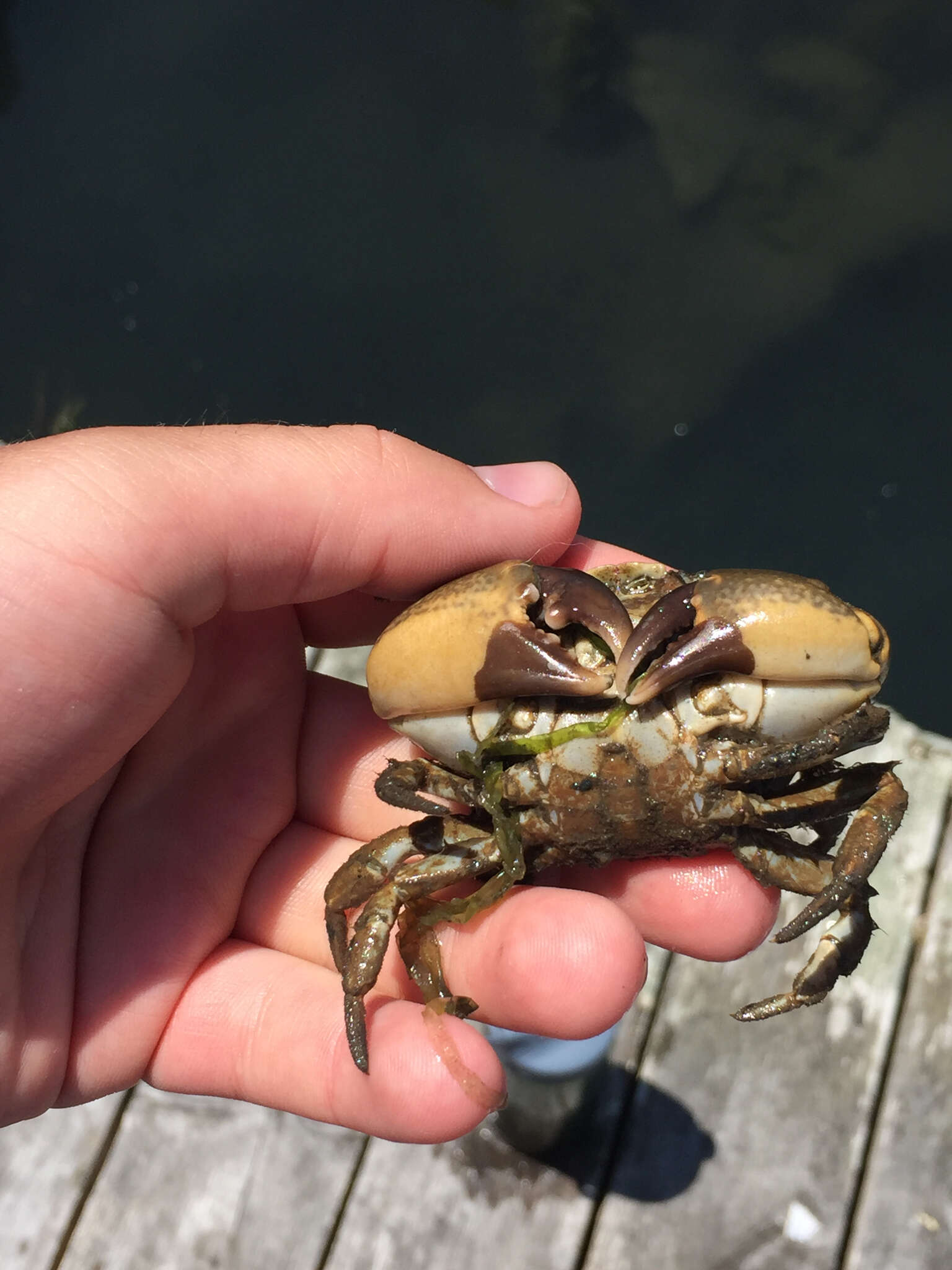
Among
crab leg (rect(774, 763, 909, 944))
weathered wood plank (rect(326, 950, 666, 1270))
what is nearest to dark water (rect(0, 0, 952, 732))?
weathered wood plank (rect(326, 950, 666, 1270))

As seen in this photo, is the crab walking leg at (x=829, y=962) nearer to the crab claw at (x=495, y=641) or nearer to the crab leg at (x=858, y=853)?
the crab leg at (x=858, y=853)

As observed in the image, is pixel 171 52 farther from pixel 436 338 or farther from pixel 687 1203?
pixel 687 1203

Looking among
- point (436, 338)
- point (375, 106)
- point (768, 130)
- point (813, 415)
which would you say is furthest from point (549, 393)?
point (375, 106)

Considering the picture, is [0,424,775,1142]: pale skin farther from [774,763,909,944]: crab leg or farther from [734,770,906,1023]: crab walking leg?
[774,763,909,944]: crab leg

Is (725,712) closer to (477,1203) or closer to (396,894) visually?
(396,894)

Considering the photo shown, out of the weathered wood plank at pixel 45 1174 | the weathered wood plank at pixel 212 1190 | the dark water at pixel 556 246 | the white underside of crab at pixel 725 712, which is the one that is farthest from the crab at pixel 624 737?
the dark water at pixel 556 246

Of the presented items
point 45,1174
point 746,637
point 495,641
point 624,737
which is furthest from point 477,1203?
point 746,637

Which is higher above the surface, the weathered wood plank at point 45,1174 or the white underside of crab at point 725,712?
the white underside of crab at point 725,712
